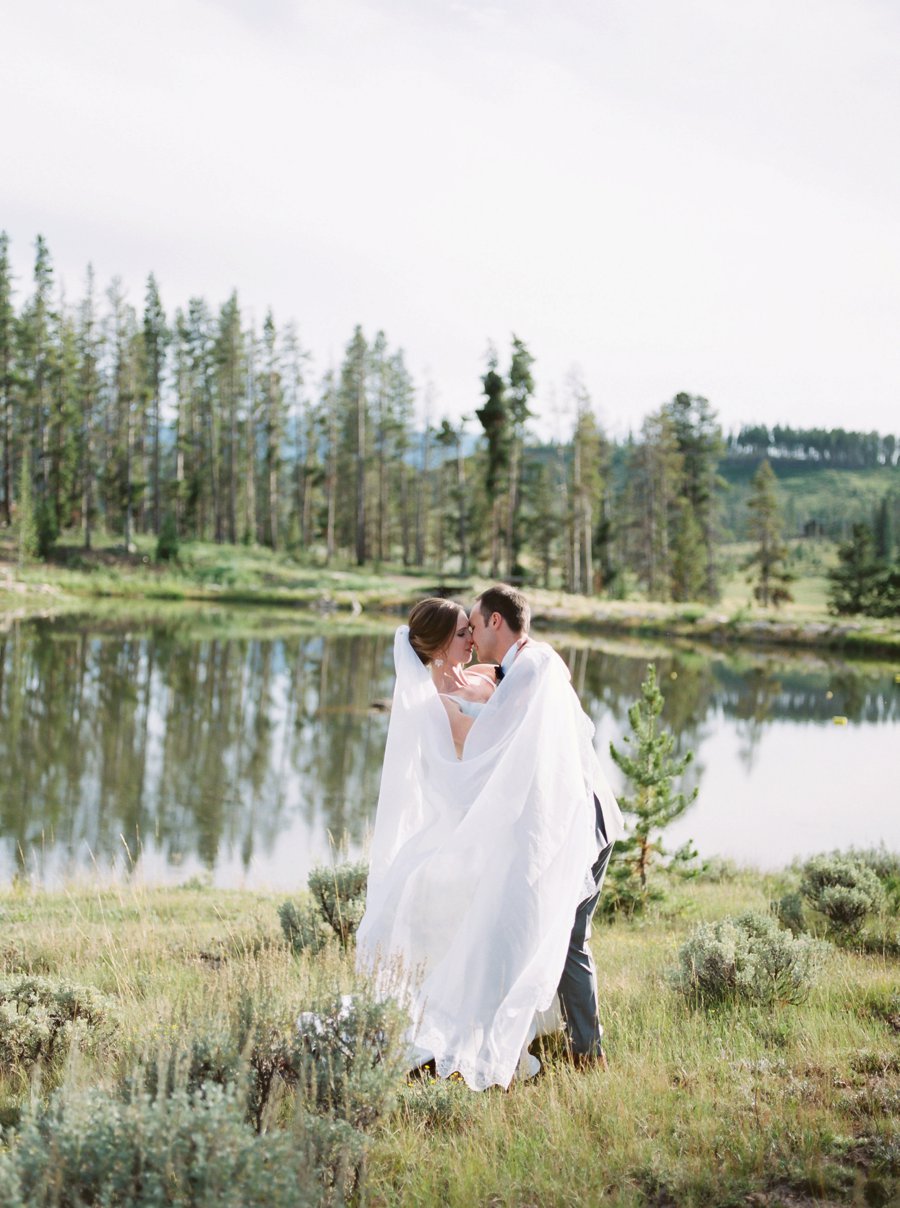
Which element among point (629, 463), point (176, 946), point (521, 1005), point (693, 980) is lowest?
point (176, 946)

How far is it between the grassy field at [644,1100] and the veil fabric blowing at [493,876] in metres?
0.26

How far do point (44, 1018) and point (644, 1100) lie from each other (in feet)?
8.59

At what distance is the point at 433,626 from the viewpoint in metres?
4.68

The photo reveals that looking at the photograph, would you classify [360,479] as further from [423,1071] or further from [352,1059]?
[352,1059]

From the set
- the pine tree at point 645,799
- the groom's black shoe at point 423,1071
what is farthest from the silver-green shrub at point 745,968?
the pine tree at point 645,799

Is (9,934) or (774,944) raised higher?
(774,944)

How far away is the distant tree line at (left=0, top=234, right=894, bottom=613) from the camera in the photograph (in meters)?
54.8

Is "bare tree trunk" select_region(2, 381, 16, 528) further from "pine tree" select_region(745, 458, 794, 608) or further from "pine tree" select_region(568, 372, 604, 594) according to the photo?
"pine tree" select_region(745, 458, 794, 608)

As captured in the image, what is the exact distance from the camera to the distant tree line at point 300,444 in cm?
5478

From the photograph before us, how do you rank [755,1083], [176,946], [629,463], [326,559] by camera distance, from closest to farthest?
[755,1083] < [176,946] < [326,559] < [629,463]

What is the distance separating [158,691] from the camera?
23.0 m

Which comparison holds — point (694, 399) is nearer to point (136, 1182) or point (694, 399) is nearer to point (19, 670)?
point (19, 670)

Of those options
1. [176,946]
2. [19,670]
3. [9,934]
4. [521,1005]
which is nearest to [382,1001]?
[521,1005]

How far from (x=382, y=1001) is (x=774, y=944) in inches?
105
